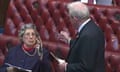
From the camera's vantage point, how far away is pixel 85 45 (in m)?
2.82

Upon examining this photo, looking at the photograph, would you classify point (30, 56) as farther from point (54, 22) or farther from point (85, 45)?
point (85, 45)

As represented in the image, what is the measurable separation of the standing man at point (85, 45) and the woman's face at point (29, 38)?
3.23 feet

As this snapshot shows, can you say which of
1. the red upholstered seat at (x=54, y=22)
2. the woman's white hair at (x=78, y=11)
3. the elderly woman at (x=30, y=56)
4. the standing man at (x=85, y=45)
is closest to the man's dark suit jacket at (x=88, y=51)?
the standing man at (x=85, y=45)

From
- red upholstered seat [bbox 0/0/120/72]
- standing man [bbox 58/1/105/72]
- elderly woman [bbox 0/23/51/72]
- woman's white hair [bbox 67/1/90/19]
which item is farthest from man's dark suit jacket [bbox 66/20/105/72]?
red upholstered seat [bbox 0/0/120/72]

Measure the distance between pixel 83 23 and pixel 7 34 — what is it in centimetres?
203

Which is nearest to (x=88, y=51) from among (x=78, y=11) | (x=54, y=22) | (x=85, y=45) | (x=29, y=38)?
(x=85, y=45)

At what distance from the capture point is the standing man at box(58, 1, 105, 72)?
9.27 ft

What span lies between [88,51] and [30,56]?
1.28m

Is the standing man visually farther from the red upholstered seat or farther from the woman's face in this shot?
the red upholstered seat

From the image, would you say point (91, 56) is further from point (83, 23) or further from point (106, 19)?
point (106, 19)

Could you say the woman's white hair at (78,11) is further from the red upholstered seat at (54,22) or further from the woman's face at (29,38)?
the red upholstered seat at (54,22)

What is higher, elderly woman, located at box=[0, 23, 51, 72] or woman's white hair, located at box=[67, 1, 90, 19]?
woman's white hair, located at box=[67, 1, 90, 19]

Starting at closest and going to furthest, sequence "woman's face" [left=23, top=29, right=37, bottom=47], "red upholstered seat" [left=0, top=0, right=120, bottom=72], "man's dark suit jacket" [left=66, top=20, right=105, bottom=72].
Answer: "man's dark suit jacket" [left=66, top=20, right=105, bottom=72] → "woman's face" [left=23, top=29, right=37, bottom=47] → "red upholstered seat" [left=0, top=0, right=120, bottom=72]

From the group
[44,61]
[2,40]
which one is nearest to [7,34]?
[2,40]
